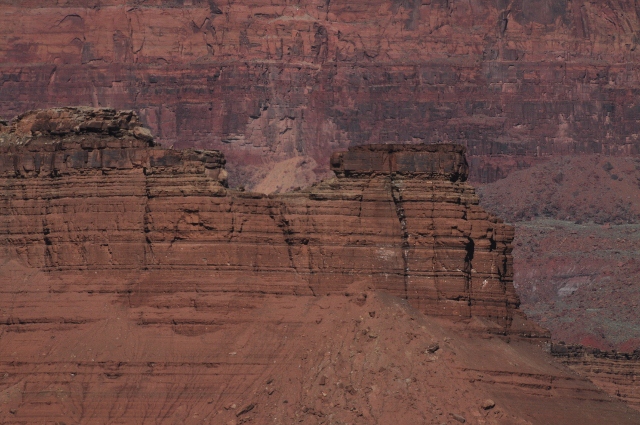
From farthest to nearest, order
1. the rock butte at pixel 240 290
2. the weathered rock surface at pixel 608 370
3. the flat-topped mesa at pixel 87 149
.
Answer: the weathered rock surface at pixel 608 370 < the flat-topped mesa at pixel 87 149 < the rock butte at pixel 240 290

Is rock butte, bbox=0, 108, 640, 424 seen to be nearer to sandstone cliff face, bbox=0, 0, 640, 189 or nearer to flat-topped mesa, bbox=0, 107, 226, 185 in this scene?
flat-topped mesa, bbox=0, 107, 226, 185

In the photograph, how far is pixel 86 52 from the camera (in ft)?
561

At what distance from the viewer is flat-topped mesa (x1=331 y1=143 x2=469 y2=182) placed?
5891 cm

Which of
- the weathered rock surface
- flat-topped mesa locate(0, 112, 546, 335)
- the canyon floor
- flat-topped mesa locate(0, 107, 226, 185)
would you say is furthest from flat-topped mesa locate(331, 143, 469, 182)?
the weathered rock surface

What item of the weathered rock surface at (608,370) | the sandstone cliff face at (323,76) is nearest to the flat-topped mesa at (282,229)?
the weathered rock surface at (608,370)

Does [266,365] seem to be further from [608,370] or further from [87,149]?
[608,370]

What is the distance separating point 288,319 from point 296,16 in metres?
117

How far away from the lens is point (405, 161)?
59031 millimetres

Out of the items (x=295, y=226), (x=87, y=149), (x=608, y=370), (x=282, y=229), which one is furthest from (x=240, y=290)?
(x=608, y=370)

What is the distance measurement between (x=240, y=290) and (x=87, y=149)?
20.7ft

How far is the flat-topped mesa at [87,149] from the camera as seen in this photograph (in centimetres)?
5978

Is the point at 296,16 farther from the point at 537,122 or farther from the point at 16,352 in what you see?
the point at 16,352

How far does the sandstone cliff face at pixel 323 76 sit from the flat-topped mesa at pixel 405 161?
108 meters

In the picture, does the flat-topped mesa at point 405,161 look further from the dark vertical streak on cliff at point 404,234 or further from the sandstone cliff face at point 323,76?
the sandstone cliff face at point 323,76
